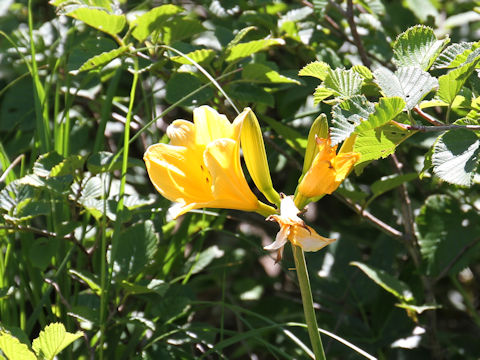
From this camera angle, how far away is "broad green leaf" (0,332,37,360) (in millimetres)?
919

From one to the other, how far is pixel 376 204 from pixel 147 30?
931mm

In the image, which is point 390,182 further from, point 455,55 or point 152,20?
point 152,20

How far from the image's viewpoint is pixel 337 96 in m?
0.97

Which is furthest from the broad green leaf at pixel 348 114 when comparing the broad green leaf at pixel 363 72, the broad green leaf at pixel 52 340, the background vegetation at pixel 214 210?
the broad green leaf at pixel 52 340

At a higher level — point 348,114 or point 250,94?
point 348,114

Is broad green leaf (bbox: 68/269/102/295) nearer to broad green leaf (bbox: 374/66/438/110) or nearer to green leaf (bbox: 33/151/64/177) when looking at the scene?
green leaf (bbox: 33/151/64/177)

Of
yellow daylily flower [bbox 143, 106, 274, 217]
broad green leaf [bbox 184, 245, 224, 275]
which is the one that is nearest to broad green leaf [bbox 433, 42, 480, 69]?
yellow daylily flower [bbox 143, 106, 274, 217]

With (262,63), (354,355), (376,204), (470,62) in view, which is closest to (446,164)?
(470,62)

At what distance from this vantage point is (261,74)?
4.36 feet

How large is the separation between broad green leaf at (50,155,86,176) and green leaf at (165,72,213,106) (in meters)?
0.25

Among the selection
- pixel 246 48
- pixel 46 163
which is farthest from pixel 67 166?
pixel 246 48

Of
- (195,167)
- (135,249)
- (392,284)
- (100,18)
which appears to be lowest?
(392,284)

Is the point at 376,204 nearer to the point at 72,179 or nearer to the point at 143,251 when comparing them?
the point at 143,251

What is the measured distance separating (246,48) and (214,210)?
0.47 m
